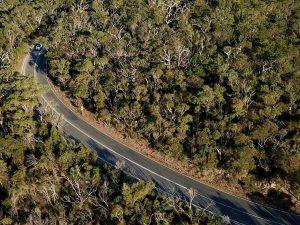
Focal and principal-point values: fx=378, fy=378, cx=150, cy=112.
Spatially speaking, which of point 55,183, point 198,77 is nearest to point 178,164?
point 55,183

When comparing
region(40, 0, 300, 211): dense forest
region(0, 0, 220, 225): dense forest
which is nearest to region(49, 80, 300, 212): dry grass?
region(40, 0, 300, 211): dense forest

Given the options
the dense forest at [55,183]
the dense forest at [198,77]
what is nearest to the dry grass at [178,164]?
the dense forest at [198,77]

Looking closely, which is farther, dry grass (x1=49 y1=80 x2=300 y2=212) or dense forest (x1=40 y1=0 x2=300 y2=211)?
dense forest (x1=40 y1=0 x2=300 y2=211)

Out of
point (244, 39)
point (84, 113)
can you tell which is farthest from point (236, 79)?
point (84, 113)

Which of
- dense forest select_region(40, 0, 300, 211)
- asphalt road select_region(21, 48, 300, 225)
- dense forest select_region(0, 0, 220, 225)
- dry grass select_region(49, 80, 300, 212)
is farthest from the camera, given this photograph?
dense forest select_region(40, 0, 300, 211)

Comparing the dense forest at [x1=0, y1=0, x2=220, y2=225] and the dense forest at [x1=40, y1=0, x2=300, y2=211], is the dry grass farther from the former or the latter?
the dense forest at [x1=0, y1=0, x2=220, y2=225]

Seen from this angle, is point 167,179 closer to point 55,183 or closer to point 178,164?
point 178,164

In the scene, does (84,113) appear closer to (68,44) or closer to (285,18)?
(68,44)
